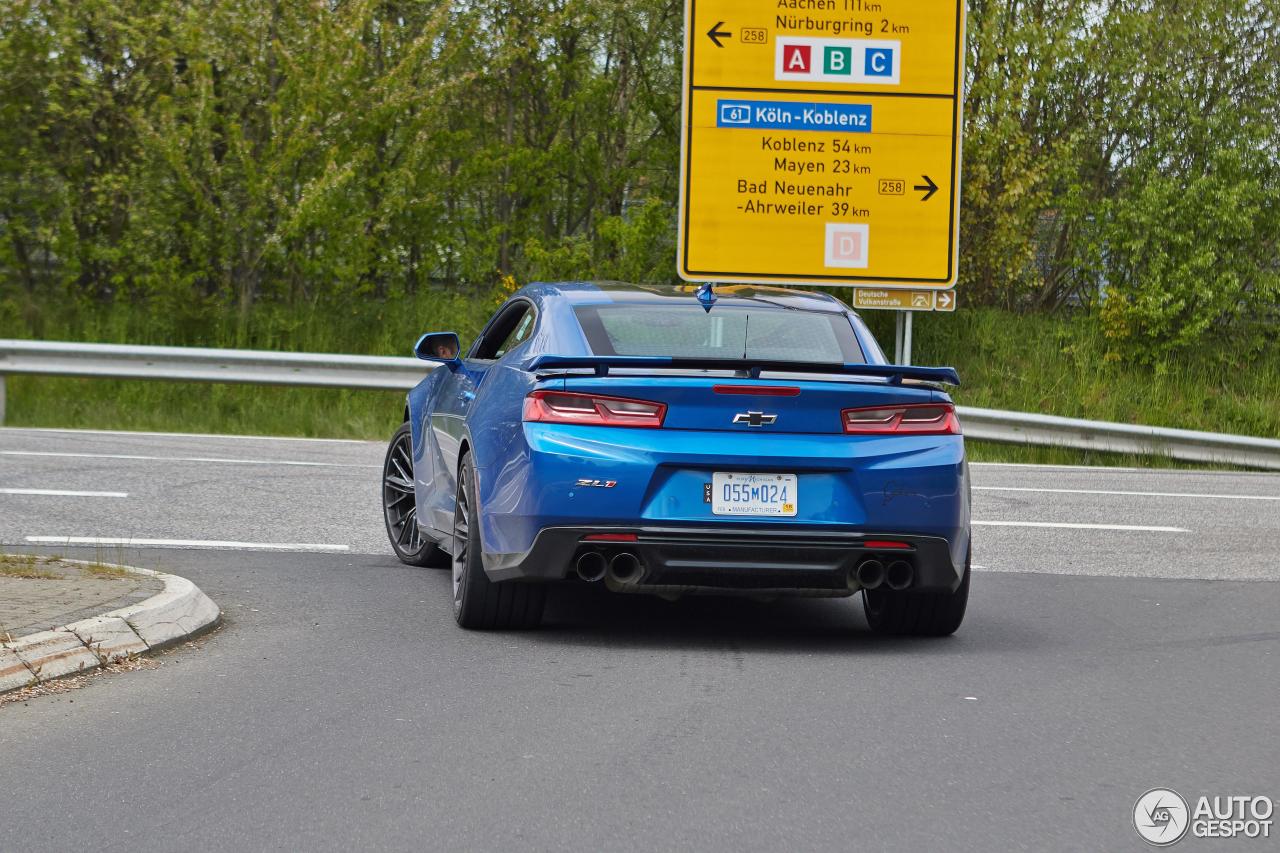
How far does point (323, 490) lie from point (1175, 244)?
563 inches

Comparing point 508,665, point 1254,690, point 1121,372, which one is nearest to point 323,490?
point 508,665

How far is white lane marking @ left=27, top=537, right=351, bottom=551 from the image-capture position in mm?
9281

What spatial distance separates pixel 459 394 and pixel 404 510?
1.42 meters

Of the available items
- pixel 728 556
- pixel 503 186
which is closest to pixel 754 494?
pixel 728 556

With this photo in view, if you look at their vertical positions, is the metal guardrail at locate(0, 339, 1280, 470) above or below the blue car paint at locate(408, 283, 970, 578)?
below

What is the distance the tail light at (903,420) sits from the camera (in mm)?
6777

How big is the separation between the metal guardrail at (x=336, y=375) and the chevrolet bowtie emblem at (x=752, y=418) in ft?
36.2

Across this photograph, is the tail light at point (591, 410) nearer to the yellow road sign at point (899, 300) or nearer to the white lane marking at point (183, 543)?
the white lane marking at point (183, 543)

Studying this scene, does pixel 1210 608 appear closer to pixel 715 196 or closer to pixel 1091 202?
pixel 715 196

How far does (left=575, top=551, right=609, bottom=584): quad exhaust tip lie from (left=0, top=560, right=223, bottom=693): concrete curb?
1485 mm

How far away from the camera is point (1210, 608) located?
8.38m

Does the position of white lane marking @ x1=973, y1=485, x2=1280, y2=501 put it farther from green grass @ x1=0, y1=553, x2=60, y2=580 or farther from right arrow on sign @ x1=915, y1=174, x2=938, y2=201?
green grass @ x1=0, y1=553, x2=60, y2=580

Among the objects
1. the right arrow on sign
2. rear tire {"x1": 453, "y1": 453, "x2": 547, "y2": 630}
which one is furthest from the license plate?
the right arrow on sign

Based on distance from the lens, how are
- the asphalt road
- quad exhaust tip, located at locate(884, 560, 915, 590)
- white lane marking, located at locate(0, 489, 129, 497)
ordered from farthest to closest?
white lane marking, located at locate(0, 489, 129, 497), quad exhaust tip, located at locate(884, 560, 915, 590), the asphalt road
